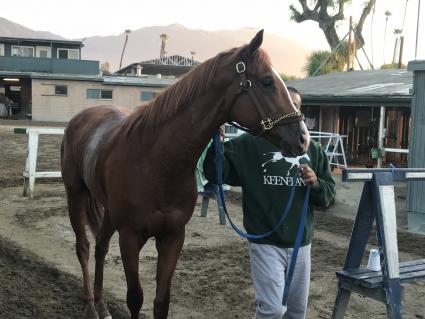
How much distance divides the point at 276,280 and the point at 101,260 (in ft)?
6.19

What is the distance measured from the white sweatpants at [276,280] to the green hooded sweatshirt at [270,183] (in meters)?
0.06

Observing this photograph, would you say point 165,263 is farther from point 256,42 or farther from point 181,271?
point 181,271

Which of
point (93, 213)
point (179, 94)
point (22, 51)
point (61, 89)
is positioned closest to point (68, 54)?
point (22, 51)

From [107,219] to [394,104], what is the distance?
9550mm

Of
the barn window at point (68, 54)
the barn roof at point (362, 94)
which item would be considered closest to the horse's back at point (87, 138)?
the barn roof at point (362, 94)

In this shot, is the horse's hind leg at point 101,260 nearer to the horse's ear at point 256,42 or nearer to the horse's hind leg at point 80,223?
the horse's hind leg at point 80,223

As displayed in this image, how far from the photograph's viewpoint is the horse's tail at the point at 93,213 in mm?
4438

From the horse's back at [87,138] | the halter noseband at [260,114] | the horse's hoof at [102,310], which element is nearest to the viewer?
the halter noseband at [260,114]

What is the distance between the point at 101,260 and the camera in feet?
13.1

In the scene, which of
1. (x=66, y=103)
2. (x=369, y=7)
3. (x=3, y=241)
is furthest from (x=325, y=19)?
(x=3, y=241)

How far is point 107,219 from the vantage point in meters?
3.78

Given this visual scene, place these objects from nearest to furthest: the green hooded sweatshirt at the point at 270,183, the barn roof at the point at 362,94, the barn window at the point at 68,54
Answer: the green hooded sweatshirt at the point at 270,183 → the barn roof at the point at 362,94 → the barn window at the point at 68,54

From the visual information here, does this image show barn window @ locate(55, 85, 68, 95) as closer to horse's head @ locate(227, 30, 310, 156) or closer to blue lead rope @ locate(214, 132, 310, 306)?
blue lead rope @ locate(214, 132, 310, 306)

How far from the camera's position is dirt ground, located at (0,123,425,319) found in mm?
3916
